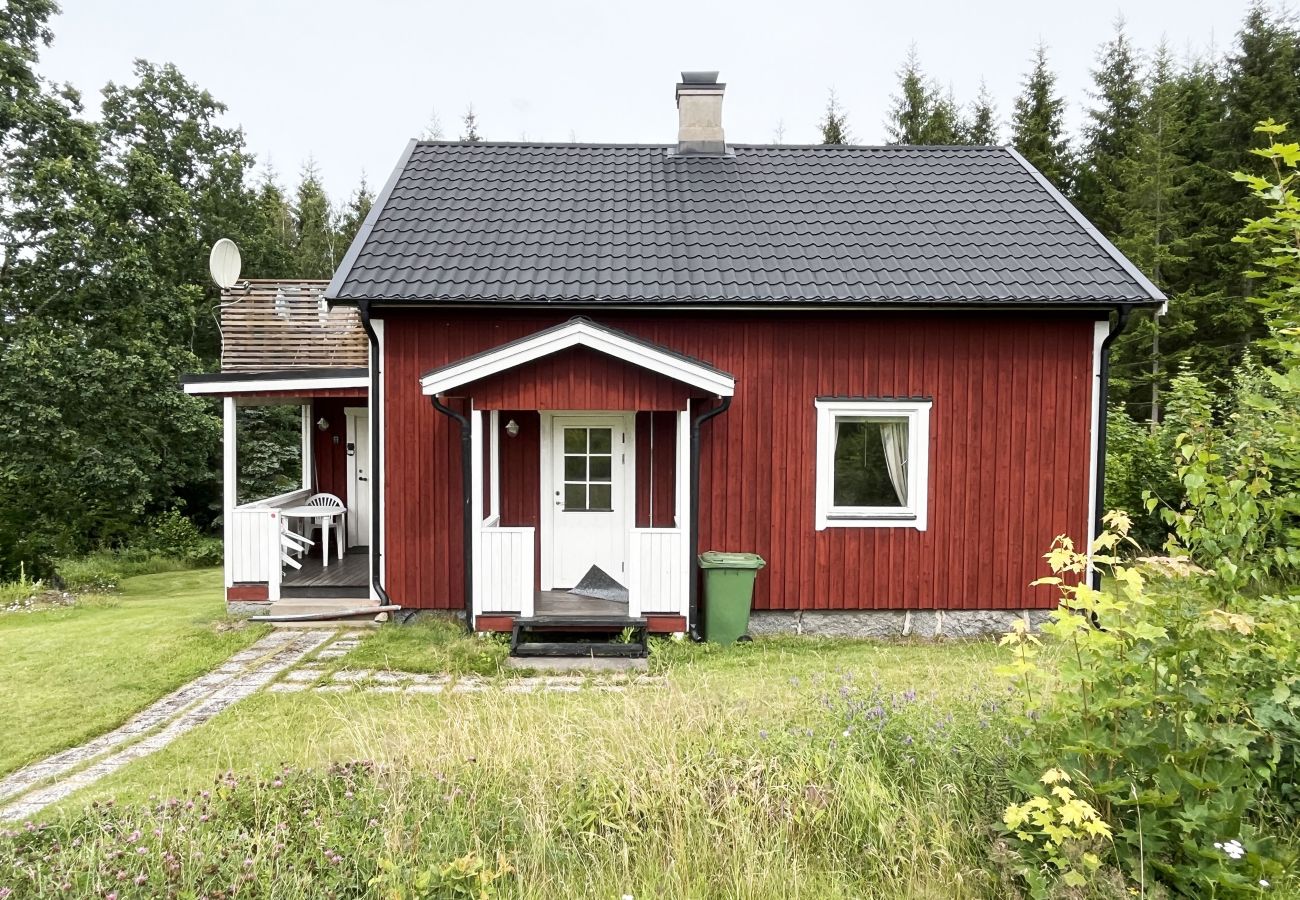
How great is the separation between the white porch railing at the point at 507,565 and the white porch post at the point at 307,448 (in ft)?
15.2

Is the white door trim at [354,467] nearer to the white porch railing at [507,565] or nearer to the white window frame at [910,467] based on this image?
the white porch railing at [507,565]

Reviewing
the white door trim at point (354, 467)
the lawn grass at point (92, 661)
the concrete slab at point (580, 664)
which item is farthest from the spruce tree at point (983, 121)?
the lawn grass at point (92, 661)

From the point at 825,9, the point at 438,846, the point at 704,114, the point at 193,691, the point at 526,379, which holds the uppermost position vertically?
the point at 825,9

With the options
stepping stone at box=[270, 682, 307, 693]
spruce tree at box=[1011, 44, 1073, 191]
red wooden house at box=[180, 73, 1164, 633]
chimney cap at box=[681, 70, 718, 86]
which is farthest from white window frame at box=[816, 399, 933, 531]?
spruce tree at box=[1011, 44, 1073, 191]

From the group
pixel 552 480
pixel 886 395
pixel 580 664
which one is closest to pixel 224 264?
pixel 552 480

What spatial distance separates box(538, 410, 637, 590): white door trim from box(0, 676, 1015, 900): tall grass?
4478mm

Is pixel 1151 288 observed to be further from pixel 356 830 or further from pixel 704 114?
pixel 356 830

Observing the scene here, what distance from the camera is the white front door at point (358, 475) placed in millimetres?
11156

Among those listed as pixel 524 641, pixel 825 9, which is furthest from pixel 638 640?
pixel 825 9

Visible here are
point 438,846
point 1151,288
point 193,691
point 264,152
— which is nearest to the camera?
point 438,846

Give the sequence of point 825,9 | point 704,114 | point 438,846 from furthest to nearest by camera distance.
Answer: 1. point 825,9
2. point 704,114
3. point 438,846

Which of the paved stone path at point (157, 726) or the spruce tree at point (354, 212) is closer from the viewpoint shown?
the paved stone path at point (157, 726)

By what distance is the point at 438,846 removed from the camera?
10.6ft

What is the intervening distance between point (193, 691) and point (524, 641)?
109 inches
